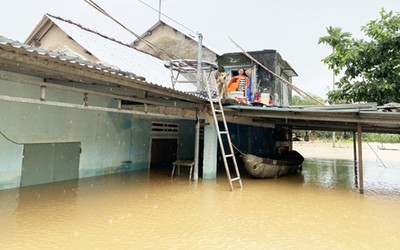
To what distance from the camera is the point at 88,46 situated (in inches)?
383

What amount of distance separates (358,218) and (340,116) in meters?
3.04

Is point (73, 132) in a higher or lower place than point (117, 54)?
lower

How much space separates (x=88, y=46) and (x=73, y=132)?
11.7 feet

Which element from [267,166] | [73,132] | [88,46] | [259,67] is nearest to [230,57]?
[259,67]

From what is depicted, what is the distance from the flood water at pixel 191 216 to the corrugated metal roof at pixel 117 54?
4194 millimetres

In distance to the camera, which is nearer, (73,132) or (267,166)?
(73,132)

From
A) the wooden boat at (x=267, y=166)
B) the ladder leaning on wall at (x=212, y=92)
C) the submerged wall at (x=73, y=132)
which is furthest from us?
the wooden boat at (x=267, y=166)

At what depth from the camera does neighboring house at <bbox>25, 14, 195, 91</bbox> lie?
9.64m

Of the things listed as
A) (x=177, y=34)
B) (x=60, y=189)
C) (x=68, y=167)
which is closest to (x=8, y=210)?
(x=60, y=189)

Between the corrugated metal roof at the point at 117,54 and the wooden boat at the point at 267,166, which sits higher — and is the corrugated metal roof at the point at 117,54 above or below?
above

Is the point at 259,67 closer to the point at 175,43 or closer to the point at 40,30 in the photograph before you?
the point at 175,43

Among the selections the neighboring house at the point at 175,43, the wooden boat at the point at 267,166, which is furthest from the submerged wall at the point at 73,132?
the neighboring house at the point at 175,43

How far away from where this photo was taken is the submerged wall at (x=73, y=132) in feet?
21.2

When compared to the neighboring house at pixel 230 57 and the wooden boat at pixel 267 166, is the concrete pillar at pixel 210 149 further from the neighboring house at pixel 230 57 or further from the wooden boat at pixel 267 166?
the neighboring house at pixel 230 57
